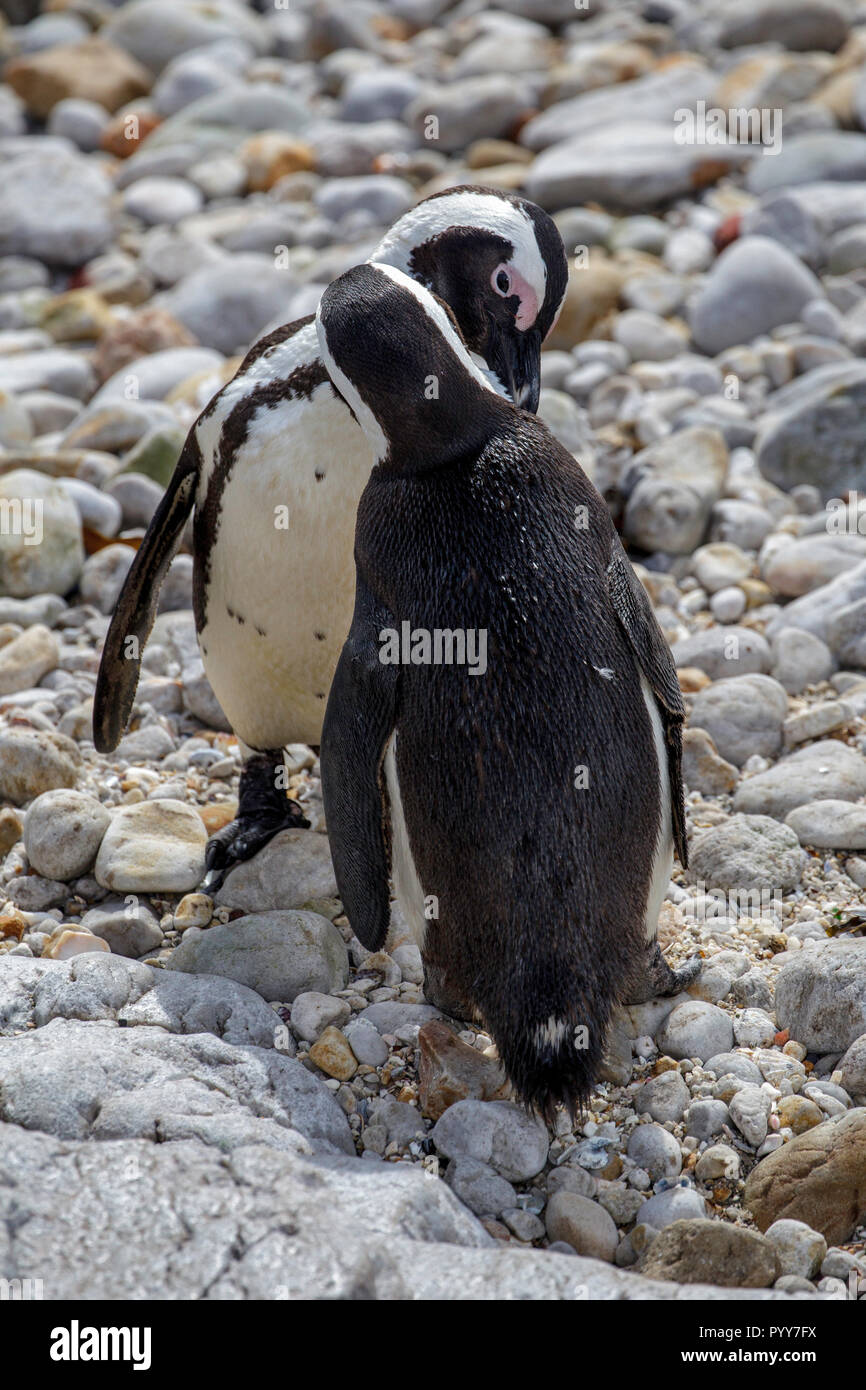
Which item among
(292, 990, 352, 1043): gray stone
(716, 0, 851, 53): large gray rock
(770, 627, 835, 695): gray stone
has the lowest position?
(292, 990, 352, 1043): gray stone

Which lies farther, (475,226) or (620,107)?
(620,107)

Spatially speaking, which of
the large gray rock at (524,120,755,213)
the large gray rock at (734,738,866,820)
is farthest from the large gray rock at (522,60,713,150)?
the large gray rock at (734,738,866,820)

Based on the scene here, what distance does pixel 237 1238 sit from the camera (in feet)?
6.43

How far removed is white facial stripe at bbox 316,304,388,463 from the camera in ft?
8.23

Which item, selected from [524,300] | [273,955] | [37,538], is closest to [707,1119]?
[273,955]

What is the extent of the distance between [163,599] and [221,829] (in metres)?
1.34

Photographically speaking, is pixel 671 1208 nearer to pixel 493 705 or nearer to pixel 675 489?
pixel 493 705

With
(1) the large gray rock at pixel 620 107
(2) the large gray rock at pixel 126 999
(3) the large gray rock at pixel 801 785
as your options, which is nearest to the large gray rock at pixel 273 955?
(2) the large gray rock at pixel 126 999

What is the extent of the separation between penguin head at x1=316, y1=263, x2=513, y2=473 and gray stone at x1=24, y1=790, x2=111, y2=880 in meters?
1.31

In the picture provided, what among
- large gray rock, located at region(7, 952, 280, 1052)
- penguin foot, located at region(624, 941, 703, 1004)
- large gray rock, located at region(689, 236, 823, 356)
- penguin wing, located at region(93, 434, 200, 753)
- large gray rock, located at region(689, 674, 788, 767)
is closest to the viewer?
large gray rock, located at region(7, 952, 280, 1052)

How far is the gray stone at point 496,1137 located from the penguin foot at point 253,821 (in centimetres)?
102

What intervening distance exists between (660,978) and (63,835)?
142cm

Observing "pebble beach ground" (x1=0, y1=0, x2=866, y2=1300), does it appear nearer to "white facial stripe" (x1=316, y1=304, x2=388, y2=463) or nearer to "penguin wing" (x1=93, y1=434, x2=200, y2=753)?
"penguin wing" (x1=93, y1=434, x2=200, y2=753)

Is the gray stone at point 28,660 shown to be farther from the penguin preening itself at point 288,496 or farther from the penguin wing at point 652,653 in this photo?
the penguin wing at point 652,653
